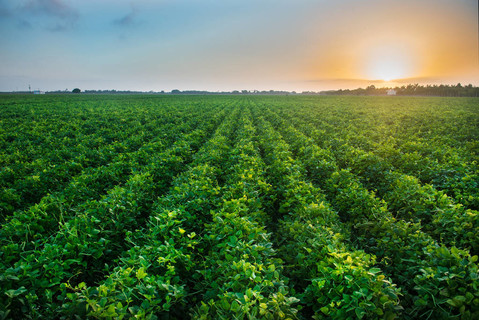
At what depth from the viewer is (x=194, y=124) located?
20.7 m

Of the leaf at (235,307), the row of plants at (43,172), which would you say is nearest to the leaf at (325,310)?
the leaf at (235,307)

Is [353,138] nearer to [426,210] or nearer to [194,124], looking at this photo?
[426,210]

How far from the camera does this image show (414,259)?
3578 mm

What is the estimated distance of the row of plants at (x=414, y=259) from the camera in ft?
8.89

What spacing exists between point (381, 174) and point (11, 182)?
1290 centimetres

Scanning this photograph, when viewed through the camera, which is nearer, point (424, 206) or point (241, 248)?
point (241, 248)

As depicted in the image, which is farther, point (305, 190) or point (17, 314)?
point (305, 190)

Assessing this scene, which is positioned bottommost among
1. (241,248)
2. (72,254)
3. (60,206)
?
(72,254)

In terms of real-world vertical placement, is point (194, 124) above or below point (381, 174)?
above

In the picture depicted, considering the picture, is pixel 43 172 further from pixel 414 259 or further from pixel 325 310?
pixel 414 259

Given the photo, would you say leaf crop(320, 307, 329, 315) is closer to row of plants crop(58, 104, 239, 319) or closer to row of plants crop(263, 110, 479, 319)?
row of plants crop(263, 110, 479, 319)

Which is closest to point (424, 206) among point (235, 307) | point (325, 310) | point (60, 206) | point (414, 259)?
point (414, 259)

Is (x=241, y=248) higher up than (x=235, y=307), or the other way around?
(x=241, y=248)

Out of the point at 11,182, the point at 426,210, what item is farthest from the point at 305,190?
the point at 11,182
